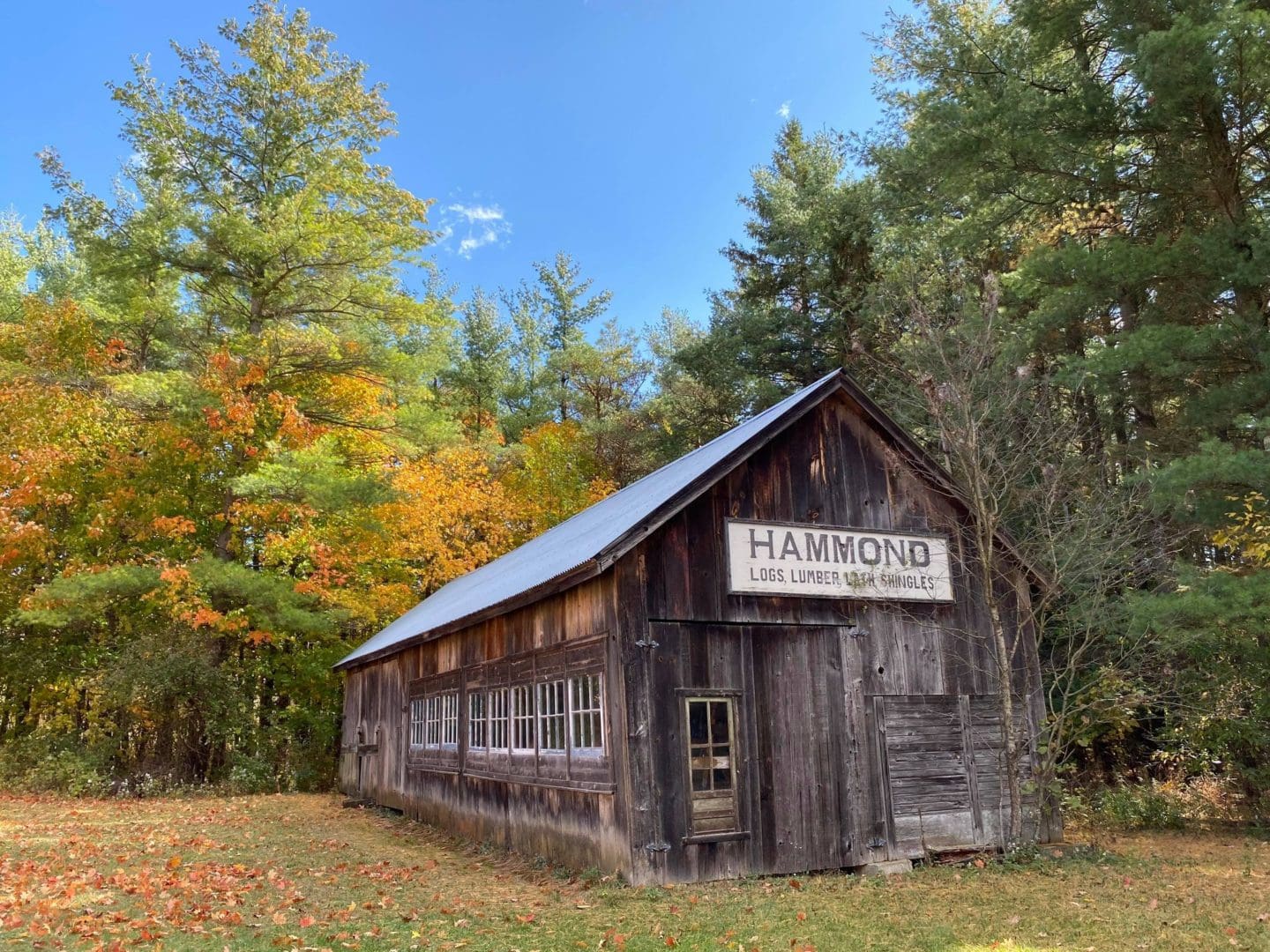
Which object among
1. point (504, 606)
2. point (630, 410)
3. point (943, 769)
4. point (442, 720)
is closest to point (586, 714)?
point (504, 606)

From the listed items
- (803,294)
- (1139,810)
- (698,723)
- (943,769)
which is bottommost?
(1139,810)

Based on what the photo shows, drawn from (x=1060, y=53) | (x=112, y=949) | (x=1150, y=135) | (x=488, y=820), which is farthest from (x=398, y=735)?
(x=1060, y=53)

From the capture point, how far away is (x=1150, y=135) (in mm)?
13258

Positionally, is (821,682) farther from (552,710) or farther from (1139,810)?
(1139,810)

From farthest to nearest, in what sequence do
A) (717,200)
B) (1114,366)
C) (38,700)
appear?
(717,200), (38,700), (1114,366)

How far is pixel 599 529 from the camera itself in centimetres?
1120

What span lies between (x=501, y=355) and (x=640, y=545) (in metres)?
27.5

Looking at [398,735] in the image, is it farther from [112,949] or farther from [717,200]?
[717,200]

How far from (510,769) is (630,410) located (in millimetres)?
20765

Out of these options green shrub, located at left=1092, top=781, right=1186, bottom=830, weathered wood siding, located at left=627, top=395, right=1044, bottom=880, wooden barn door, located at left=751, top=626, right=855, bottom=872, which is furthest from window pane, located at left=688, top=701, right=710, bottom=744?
green shrub, located at left=1092, top=781, right=1186, bottom=830

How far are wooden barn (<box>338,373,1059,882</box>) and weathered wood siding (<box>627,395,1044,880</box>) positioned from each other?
0.02 metres

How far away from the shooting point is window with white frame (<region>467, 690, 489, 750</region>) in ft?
40.6

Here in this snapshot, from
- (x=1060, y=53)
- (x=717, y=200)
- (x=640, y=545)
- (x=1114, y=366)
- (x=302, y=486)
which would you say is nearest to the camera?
(x=640, y=545)

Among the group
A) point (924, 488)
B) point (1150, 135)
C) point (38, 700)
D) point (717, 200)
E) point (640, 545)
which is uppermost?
point (717, 200)
